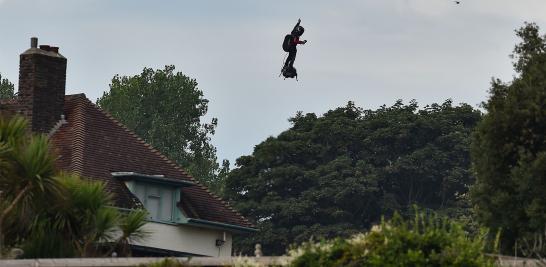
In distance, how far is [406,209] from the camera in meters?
91.9

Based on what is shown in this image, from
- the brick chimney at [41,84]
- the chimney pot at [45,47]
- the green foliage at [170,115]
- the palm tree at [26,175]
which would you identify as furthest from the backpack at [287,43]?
the green foliage at [170,115]

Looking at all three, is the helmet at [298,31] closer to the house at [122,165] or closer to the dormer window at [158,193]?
the house at [122,165]

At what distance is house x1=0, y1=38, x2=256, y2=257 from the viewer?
5216 cm

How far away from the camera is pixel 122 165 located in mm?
53781

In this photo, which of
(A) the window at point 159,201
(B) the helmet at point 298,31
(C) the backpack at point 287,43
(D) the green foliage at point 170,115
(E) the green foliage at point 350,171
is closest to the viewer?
(B) the helmet at point 298,31

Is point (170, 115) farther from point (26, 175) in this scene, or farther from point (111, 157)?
point (26, 175)

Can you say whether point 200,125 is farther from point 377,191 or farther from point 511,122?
point 511,122

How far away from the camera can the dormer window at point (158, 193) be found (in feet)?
174

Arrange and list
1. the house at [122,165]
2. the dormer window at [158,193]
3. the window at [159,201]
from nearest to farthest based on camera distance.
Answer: the house at [122,165], the dormer window at [158,193], the window at [159,201]

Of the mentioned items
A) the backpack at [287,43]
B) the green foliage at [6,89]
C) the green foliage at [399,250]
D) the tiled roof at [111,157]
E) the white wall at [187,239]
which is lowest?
the green foliage at [399,250]

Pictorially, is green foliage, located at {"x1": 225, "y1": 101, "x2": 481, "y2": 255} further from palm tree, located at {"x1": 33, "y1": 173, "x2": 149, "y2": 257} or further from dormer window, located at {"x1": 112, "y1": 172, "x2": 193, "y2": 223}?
palm tree, located at {"x1": 33, "y1": 173, "x2": 149, "y2": 257}

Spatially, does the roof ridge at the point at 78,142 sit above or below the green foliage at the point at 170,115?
below

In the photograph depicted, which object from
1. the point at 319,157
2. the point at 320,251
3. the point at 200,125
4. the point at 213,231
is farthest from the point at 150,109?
the point at 320,251

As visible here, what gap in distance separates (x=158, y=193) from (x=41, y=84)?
16.7 feet
